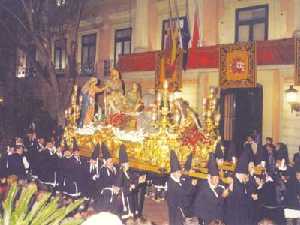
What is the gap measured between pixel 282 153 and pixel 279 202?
389 centimetres

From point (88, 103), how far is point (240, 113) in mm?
6022

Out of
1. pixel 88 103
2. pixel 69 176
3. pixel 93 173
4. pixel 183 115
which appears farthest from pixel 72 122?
pixel 183 115

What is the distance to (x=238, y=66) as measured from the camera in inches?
635

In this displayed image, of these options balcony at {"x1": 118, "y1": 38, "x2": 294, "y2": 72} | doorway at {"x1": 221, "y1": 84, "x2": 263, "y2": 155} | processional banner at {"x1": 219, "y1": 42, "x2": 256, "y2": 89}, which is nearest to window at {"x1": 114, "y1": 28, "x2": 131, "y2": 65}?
balcony at {"x1": 118, "y1": 38, "x2": 294, "y2": 72}

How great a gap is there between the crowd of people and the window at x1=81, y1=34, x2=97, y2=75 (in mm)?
12123

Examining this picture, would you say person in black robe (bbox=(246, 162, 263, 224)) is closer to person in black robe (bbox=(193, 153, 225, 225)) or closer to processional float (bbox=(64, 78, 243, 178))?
person in black robe (bbox=(193, 153, 225, 225))

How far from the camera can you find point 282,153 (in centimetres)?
1368

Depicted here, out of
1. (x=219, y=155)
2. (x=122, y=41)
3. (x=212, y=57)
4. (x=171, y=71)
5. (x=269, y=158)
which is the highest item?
(x=122, y=41)

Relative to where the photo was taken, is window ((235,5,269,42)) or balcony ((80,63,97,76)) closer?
window ((235,5,269,42))

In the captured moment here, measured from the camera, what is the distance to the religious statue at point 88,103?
52.9 ft

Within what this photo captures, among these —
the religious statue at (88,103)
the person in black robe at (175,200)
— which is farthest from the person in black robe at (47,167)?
the person in black robe at (175,200)

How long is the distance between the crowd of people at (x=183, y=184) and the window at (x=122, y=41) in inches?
431

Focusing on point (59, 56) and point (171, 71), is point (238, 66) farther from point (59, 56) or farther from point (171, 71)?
point (59, 56)

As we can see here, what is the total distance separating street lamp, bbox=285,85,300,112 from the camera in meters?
15.8
